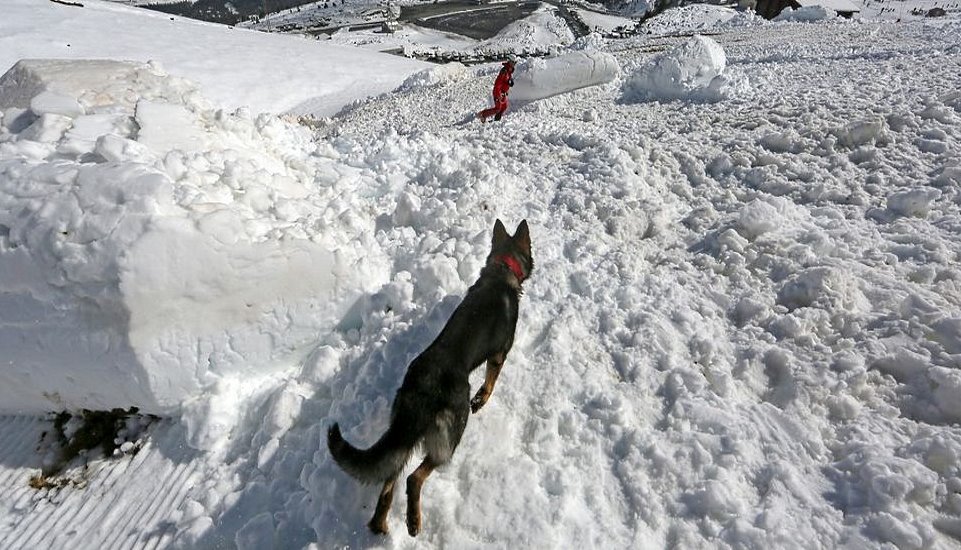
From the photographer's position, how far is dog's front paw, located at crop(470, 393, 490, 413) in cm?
394

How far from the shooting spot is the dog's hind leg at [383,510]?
3084 mm

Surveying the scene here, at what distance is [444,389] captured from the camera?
3.24m

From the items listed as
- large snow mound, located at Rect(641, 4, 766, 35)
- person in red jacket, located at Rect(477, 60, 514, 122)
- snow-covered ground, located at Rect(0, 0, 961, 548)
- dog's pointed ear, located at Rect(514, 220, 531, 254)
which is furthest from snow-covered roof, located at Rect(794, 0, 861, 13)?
dog's pointed ear, located at Rect(514, 220, 531, 254)

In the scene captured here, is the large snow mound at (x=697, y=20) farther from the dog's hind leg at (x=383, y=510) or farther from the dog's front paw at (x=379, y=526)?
the dog's front paw at (x=379, y=526)

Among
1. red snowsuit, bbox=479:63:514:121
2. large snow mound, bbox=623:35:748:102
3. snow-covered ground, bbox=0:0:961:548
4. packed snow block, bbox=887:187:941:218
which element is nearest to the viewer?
snow-covered ground, bbox=0:0:961:548

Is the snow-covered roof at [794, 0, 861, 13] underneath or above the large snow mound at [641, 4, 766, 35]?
above

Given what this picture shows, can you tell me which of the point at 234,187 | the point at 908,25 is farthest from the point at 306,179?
the point at 908,25

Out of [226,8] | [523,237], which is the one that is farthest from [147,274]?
[226,8]

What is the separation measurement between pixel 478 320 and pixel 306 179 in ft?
12.2

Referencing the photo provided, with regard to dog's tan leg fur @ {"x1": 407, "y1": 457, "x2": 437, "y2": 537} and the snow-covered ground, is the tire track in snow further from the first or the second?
dog's tan leg fur @ {"x1": 407, "y1": 457, "x2": 437, "y2": 537}

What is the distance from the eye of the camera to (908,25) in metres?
15.1

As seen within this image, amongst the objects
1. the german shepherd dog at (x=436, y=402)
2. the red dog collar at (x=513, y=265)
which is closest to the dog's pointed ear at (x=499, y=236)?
the red dog collar at (x=513, y=265)

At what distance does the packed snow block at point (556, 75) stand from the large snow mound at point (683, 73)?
3.96 feet

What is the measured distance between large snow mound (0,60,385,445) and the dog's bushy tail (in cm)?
174
